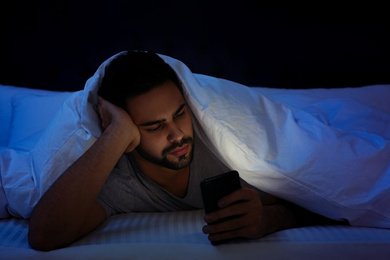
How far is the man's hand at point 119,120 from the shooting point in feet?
3.30

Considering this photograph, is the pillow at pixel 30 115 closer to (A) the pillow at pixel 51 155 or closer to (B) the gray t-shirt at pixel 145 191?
(A) the pillow at pixel 51 155

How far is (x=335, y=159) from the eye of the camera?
89cm

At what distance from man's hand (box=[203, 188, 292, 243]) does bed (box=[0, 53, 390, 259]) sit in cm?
3

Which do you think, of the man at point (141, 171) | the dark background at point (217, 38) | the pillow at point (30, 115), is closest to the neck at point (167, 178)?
the man at point (141, 171)

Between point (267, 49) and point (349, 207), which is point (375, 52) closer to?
point (267, 49)

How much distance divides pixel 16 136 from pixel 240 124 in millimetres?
976

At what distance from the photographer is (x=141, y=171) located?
113 cm

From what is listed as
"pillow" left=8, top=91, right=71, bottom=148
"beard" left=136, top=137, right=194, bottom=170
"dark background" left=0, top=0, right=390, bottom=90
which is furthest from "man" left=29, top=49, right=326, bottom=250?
"dark background" left=0, top=0, right=390, bottom=90

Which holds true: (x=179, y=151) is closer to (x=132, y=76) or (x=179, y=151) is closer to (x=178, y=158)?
(x=178, y=158)

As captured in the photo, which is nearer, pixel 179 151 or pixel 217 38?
pixel 179 151

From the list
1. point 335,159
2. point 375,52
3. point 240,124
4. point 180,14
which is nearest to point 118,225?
point 240,124

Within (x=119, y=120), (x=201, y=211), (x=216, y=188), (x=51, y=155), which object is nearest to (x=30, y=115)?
(x=51, y=155)

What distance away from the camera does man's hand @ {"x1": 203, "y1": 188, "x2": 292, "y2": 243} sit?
0.80 m

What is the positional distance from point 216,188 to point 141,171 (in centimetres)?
42
